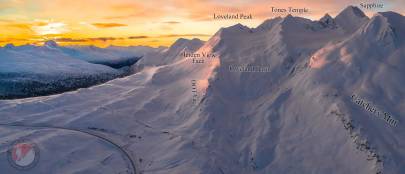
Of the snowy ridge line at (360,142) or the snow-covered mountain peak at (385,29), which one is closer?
the snowy ridge line at (360,142)

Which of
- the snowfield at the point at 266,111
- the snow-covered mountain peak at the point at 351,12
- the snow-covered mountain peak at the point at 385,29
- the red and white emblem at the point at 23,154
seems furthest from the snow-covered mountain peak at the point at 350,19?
the red and white emblem at the point at 23,154

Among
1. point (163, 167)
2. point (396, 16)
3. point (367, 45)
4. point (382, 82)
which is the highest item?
point (396, 16)

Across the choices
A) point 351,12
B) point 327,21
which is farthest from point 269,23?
point 351,12

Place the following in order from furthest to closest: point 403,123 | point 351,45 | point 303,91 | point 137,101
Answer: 1. point 137,101
2. point 351,45
3. point 303,91
4. point 403,123

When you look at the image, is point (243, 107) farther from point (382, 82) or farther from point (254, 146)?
point (382, 82)

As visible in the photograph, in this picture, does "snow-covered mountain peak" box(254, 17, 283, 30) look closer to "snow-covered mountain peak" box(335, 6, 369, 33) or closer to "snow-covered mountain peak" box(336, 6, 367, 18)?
"snow-covered mountain peak" box(335, 6, 369, 33)

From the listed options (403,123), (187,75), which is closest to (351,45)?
(403,123)

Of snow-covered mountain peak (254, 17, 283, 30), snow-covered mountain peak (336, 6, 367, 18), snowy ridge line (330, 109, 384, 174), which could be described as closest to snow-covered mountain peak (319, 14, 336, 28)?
snow-covered mountain peak (336, 6, 367, 18)

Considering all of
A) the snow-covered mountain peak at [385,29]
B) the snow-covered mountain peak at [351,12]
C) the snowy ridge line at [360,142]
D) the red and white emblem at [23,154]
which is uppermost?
the snow-covered mountain peak at [351,12]

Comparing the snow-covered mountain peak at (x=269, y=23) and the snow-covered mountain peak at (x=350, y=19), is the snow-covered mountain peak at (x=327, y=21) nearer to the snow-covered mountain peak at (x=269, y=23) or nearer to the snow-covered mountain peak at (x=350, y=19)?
the snow-covered mountain peak at (x=350, y=19)
